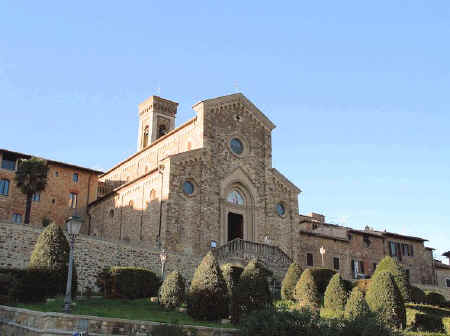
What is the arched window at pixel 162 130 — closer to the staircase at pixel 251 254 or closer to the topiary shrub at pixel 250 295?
the staircase at pixel 251 254

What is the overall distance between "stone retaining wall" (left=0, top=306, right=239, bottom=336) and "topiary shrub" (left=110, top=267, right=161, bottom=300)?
23.1 feet

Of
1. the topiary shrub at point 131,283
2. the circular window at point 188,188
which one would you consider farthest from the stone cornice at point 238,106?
the topiary shrub at point 131,283

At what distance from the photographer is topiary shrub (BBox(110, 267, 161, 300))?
88.0 ft

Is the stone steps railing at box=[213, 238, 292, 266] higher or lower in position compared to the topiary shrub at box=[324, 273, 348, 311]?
higher

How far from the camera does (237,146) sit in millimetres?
45719

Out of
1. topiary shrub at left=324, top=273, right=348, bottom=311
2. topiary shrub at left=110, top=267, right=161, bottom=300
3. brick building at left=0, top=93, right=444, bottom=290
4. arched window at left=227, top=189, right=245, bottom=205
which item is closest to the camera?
topiary shrub at left=324, top=273, right=348, bottom=311

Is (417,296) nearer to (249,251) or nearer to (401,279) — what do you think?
(401,279)

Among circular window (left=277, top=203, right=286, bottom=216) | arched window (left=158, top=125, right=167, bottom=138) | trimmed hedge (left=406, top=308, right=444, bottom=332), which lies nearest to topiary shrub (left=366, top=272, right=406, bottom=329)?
trimmed hedge (left=406, top=308, right=444, bottom=332)

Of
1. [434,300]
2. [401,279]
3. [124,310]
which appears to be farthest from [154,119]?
[124,310]

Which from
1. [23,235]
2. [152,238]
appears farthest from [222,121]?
[23,235]

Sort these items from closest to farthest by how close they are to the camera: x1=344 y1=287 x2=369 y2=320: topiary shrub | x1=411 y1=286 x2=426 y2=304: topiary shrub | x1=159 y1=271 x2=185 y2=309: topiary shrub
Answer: x1=344 y1=287 x2=369 y2=320: topiary shrub → x1=159 y1=271 x2=185 y2=309: topiary shrub → x1=411 y1=286 x2=426 y2=304: topiary shrub

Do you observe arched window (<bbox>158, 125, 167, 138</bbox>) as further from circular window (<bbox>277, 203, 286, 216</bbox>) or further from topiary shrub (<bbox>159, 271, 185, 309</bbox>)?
topiary shrub (<bbox>159, 271, 185, 309</bbox>)

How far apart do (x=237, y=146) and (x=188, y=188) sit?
7.26 metres

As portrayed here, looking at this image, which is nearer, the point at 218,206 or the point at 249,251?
the point at 249,251
